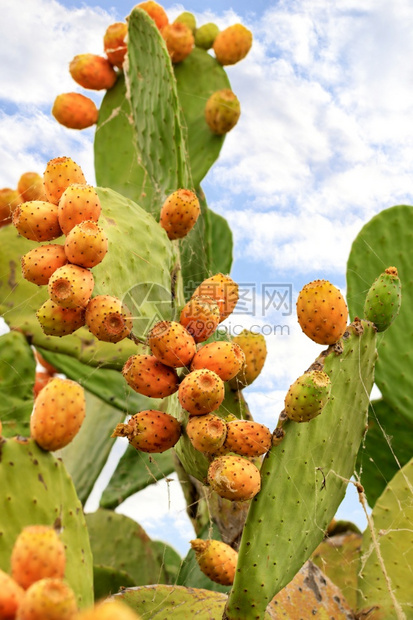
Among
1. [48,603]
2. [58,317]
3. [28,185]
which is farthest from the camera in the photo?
[28,185]

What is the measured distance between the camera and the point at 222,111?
240 centimetres

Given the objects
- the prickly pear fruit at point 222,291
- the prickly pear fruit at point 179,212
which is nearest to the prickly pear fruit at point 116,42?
the prickly pear fruit at point 179,212

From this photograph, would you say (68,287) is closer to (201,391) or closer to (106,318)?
(106,318)

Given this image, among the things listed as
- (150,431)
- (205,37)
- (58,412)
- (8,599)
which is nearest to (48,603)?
(8,599)

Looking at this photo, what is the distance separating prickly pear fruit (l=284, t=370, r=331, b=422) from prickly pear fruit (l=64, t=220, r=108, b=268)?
0.41 m

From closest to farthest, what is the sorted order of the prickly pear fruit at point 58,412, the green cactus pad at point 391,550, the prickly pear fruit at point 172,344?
1. the prickly pear fruit at point 58,412
2. the prickly pear fruit at point 172,344
3. the green cactus pad at point 391,550

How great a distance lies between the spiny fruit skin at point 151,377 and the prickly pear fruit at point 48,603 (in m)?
0.59

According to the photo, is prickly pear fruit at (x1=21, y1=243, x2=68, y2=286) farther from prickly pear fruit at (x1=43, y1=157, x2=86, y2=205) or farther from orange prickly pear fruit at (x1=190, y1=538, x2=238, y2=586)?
orange prickly pear fruit at (x1=190, y1=538, x2=238, y2=586)

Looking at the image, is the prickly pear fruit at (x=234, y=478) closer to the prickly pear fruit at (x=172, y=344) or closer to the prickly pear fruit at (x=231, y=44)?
the prickly pear fruit at (x=172, y=344)

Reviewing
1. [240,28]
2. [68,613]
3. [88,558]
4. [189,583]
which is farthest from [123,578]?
[240,28]

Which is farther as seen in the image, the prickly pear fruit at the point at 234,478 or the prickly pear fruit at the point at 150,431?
the prickly pear fruit at the point at 150,431

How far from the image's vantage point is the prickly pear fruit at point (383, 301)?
4.39 ft

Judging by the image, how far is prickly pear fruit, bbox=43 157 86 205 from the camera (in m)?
1.28

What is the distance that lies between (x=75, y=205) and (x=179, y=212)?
41 cm
